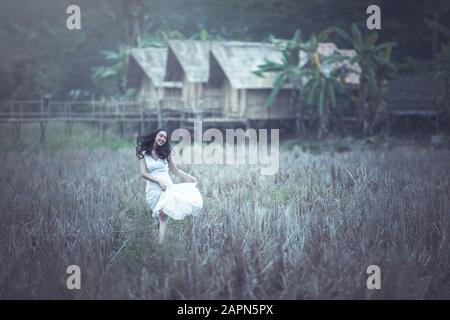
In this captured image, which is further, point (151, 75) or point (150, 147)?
point (151, 75)

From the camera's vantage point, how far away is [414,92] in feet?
55.0

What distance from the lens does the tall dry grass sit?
3.41 meters

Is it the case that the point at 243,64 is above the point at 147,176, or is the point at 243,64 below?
above

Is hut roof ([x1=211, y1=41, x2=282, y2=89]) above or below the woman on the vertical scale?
above

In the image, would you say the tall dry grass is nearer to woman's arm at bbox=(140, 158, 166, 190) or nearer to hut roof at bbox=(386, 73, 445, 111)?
woman's arm at bbox=(140, 158, 166, 190)

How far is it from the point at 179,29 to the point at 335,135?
41.9ft

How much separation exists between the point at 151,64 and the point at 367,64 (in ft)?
27.7

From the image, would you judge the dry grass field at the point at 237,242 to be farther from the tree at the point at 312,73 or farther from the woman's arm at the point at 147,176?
the tree at the point at 312,73

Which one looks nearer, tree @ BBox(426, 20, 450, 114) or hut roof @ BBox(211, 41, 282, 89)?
tree @ BBox(426, 20, 450, 114)

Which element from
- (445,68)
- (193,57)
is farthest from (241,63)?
(445,68)

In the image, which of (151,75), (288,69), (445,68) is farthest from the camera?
(151,75)

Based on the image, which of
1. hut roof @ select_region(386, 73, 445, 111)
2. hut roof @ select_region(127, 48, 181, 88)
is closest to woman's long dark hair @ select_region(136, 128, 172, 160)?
hut roof @ select_region(386, 73, 445, 111)

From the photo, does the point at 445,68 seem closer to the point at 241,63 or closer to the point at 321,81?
the point at 321,81
